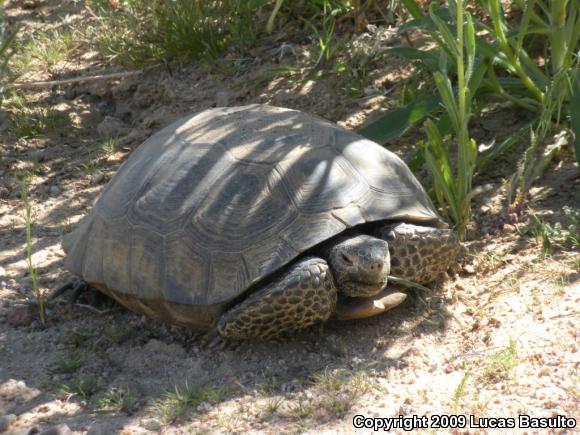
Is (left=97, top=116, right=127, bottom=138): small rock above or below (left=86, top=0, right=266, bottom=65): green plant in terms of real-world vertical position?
below

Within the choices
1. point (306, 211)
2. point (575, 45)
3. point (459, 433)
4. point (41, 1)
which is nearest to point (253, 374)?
point (306, 211)

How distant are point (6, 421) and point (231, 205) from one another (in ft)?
4.22

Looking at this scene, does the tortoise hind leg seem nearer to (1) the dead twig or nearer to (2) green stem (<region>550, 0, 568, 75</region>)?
(2) green stem (<region>550, 0, 568, 75</region>)

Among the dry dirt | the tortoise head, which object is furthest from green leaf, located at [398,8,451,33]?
the tortoise head

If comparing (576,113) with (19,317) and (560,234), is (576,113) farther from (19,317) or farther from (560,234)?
(19,317)

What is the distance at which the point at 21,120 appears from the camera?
20.1ft

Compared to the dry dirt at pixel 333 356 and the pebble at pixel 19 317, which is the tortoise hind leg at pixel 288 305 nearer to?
the dry dirt at pixel 333 356

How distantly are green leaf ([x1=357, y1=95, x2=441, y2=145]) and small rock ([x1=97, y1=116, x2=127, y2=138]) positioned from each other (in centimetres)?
218

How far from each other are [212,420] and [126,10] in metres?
4.39

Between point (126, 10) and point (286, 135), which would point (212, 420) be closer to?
point (286, 135)

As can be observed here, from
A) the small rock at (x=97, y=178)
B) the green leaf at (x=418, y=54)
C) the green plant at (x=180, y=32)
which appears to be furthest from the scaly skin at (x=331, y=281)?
the green plant at (x=180, y=32)

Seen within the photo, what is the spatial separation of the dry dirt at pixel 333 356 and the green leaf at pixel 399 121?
366mm

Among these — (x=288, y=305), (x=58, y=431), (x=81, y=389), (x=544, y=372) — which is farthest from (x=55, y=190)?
(x=544, y=372)

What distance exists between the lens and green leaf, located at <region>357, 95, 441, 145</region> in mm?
4527
